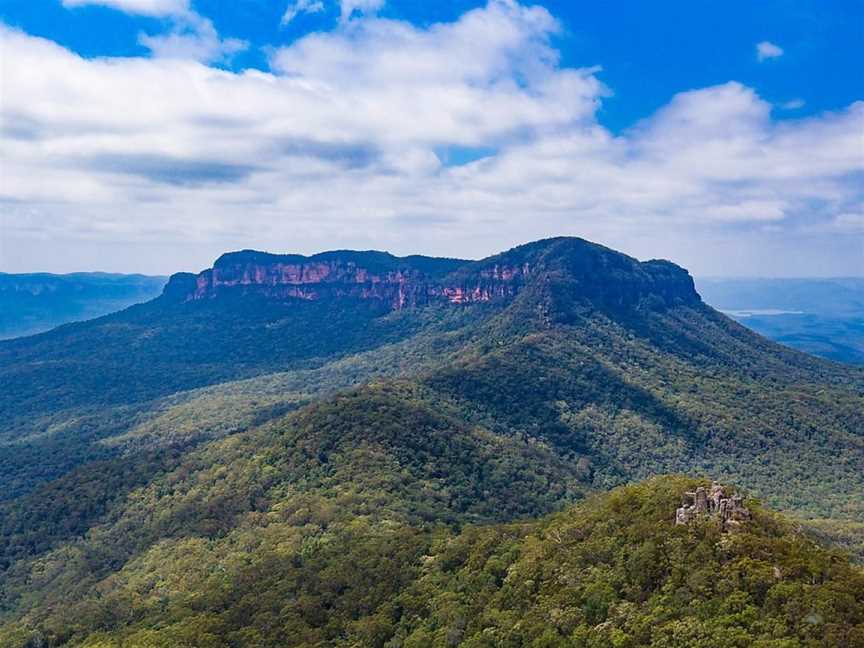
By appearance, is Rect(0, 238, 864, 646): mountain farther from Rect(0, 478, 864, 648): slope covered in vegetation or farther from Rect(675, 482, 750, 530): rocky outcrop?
Rect(675, 482, 750, 530): rocky outcrop

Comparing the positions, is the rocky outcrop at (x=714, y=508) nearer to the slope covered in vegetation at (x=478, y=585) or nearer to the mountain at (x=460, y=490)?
the slope covered in vegetation at (x=478, y=585)

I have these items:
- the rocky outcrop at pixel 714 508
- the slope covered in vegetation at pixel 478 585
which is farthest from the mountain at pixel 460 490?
the rocky outcrop at pixel 714 508

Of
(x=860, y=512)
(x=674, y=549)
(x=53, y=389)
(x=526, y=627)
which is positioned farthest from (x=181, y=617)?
(x=53, y=389)

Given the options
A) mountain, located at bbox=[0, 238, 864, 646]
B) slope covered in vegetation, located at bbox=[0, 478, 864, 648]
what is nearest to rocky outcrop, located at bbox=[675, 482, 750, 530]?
slope covered in vegetation, located at bbox=[0, 478, 864, 648]

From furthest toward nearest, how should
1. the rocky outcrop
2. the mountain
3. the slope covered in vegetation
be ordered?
1. the rocky outcrop
2. the mountain
3. the slope covered in vegetation

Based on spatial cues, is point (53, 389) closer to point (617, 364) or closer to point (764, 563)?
point (617, 364)

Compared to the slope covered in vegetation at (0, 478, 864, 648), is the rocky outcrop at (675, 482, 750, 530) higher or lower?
higher

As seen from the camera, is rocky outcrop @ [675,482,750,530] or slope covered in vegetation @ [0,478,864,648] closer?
slope covered in vegetation @ [0,478,864,648]
